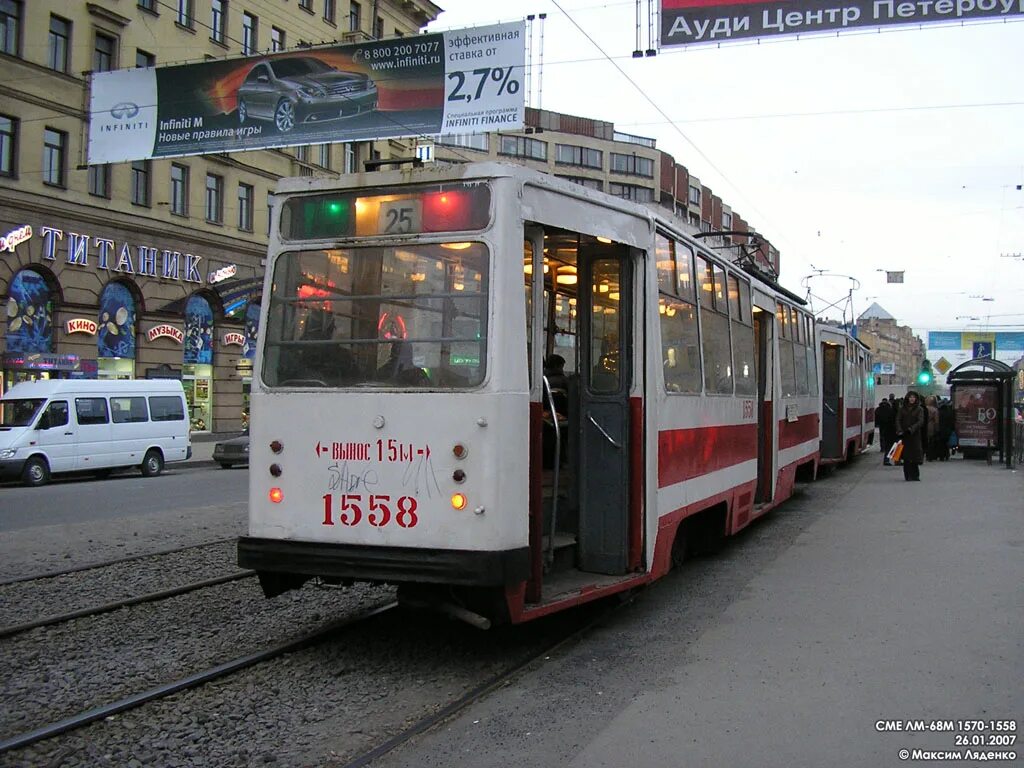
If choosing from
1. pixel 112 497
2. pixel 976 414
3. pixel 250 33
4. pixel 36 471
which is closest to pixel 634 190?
pixel 250 33

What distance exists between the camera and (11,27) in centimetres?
2738

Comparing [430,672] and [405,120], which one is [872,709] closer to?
[430,672]

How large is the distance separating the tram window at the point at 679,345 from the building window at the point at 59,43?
2597cm

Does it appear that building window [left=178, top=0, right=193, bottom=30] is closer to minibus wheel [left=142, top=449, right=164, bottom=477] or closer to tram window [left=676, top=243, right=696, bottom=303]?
minibus wheel [left=142, top=449, right=164, bottom=477]

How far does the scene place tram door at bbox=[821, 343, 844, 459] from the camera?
2116cm

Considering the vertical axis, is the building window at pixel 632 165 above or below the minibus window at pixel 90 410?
above

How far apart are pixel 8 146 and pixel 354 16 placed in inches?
697

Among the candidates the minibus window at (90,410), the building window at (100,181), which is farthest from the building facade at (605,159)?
the minibus window at (90,410)

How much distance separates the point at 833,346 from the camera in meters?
21.5

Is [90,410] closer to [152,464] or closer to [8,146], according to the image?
[152,464]

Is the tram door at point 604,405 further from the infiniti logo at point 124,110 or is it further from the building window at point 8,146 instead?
the building window at point 8,146

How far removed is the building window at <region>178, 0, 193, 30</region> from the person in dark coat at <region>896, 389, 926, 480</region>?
1030 inches

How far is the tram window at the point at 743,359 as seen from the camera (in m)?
10.5

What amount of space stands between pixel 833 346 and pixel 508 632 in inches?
626
